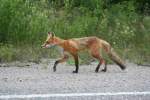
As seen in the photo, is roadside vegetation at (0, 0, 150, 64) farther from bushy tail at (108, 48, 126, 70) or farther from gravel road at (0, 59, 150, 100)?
bushy tail at (108, 48, 126, 70)

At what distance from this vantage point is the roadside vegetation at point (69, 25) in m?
13.0

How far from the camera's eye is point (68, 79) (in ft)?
30.7

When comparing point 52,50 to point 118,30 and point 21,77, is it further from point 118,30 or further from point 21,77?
point 21,77

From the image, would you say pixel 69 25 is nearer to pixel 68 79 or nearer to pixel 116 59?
pixel 116 59

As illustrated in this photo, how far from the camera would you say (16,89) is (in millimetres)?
7926

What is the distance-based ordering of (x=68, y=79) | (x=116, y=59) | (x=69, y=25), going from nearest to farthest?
1. (x=68, y=79)
2. (x=116, y=59)
3. (x=69, y=25)

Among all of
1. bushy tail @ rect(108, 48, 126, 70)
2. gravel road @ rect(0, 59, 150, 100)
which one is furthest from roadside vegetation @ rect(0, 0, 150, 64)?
bushy tail @ rect(108, 48, 126, 70)

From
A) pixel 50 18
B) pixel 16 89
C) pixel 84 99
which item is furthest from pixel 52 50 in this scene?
pixel 84 99

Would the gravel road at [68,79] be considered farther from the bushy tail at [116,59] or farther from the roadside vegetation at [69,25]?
the roadside vegetation at [69,25]

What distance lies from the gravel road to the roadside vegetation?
967 mm

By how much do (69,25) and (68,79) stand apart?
17.4ft

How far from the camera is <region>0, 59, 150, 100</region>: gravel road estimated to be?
7.86 meters

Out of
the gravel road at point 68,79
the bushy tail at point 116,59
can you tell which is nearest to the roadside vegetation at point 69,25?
the gravel road at point 68,79

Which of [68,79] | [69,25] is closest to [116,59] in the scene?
[68,79]
